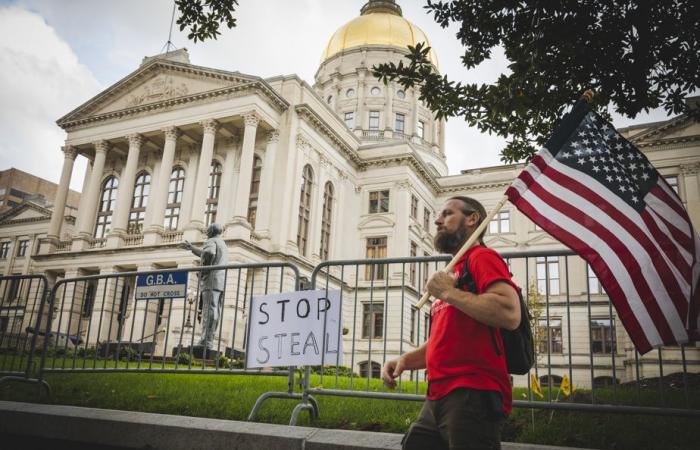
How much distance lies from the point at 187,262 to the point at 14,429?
25991 mm

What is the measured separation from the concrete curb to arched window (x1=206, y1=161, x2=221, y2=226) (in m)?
28.6

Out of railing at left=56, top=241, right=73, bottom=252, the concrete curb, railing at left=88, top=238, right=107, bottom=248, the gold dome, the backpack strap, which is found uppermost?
the gold dome

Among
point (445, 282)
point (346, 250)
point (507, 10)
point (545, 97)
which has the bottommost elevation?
point (445, 282)

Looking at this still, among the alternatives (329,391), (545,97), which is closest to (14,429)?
(329,391)

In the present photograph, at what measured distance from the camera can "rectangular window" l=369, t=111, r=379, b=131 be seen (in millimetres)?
53031

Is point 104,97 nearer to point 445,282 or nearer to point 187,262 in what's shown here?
point 187,262

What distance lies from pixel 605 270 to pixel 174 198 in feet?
111

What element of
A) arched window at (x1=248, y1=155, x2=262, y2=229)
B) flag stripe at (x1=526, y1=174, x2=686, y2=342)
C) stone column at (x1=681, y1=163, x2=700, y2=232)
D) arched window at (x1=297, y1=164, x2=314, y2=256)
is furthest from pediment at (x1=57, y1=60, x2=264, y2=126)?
flag stripe at (x1=526, y1=174, x2=686, y2=342)

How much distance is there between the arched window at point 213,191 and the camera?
33.1 meters

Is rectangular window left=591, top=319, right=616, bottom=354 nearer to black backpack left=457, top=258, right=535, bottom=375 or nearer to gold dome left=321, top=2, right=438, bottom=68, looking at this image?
black backpack left=457, top=258, right=535, bottom=375

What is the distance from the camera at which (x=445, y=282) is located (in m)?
2.41

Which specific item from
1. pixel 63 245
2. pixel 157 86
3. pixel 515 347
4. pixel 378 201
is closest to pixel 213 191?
pixel 157 86

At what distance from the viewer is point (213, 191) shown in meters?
33.6

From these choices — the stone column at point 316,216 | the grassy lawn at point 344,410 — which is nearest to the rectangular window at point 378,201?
the stone column at point 316,216
